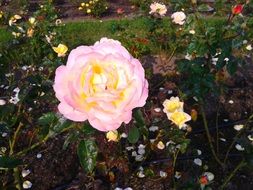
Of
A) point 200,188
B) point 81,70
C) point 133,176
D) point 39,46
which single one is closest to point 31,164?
point 133,176

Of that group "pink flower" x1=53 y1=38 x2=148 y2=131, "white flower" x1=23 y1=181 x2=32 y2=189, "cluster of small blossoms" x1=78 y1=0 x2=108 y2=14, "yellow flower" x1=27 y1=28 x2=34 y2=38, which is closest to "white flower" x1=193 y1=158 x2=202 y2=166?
"white flower" x1=23 y1=181 x2=32 y2=189

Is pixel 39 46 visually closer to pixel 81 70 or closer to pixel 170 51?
pixel 170 51

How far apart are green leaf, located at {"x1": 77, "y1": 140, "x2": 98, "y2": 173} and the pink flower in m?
0.30

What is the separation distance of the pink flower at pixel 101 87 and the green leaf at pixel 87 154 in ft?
0.99

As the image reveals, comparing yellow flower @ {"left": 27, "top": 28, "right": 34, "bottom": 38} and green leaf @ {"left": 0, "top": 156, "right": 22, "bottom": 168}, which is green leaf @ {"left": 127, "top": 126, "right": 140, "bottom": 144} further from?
yellow flower @ {"left": 27, "top": 28, "right": 34, "bottom": 38}

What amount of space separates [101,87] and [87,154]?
375 millimetres

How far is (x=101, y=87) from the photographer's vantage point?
1.20m

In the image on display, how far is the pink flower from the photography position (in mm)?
1188

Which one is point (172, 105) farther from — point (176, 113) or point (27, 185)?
point (27, 185)

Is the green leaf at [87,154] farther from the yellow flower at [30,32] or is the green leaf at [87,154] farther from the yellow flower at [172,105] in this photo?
the yellow flower at [30,32]

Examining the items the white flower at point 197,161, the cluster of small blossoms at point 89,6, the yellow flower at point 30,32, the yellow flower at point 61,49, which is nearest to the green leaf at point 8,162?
the yellow flower at point 61,49

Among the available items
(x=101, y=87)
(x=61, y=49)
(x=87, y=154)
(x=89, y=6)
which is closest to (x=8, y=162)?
(x=87, y=154)

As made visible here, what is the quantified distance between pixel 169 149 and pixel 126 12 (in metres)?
3.91

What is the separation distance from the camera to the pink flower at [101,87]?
1.19 meters
